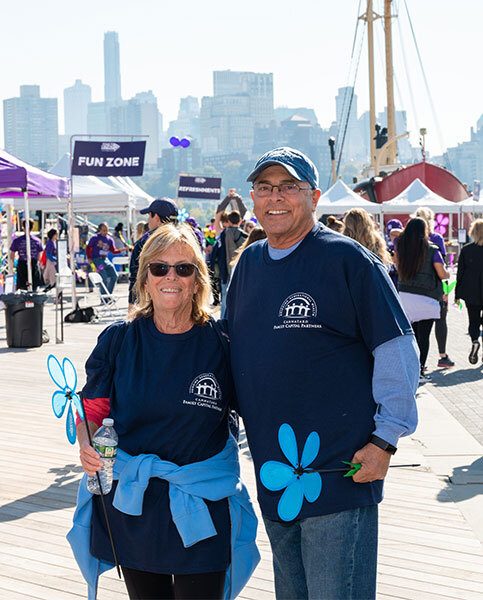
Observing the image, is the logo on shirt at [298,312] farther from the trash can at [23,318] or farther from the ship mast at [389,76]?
the ship mast at [389,76]

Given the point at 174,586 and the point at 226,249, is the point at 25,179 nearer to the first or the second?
the point at 226,249

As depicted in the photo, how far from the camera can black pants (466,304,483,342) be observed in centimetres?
1126

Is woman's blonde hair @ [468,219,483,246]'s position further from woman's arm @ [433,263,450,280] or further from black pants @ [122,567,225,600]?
black pants @ [122,567,225,600]

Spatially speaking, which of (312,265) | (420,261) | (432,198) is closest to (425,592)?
(312,265)

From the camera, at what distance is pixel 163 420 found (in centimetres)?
300

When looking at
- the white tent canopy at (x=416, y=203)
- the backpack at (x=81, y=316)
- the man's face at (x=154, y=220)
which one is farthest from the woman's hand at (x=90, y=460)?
the white tent canopy at (x=416, y=203)

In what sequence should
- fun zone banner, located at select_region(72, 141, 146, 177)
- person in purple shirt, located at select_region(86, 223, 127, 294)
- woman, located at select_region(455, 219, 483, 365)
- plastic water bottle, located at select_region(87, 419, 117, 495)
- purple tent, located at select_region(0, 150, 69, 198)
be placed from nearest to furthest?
plastic water bottle, located at select_region(87, 419, 117, 495)
woman, located at select_region(455, 219, 483, 365)
purple tent, located at select_region(0, 150, 69, 198)
fun zone banner, located at select_region(72, 141, 146, 177)
person in purple shirt, located at select_region(86, 223, 127, 294)

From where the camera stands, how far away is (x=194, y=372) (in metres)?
3.03

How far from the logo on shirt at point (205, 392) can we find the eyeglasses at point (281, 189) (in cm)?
57

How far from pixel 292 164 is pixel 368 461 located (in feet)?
2.94

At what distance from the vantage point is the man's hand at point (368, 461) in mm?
2816

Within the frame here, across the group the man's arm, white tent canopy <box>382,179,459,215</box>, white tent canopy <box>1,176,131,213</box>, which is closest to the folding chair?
white tent canopy <box>1,176,131,213</box>

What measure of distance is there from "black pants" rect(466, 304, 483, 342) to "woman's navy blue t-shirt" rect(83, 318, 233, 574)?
337 inches

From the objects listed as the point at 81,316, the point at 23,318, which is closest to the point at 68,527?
the point at 23,318
